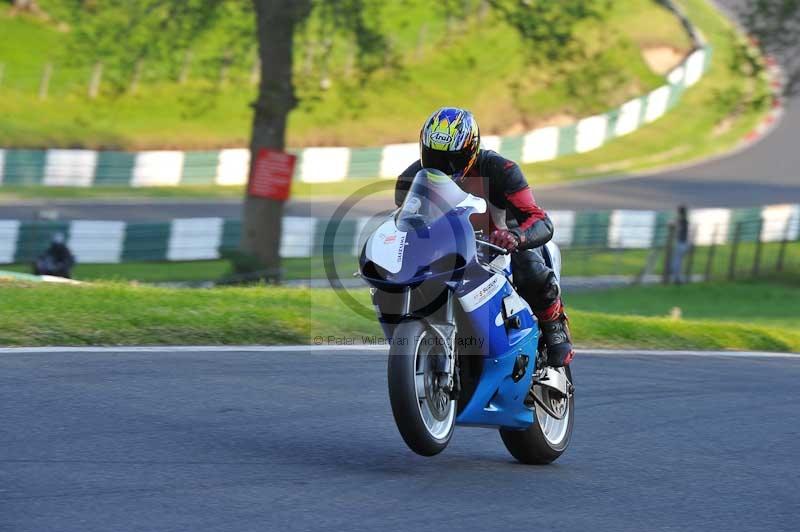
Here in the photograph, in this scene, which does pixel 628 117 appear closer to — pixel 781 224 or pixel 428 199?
pixel 781 224

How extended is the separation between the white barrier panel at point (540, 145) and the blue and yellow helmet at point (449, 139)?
1356 inches

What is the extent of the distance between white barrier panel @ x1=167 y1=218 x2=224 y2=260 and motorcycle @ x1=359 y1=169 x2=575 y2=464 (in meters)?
18.3

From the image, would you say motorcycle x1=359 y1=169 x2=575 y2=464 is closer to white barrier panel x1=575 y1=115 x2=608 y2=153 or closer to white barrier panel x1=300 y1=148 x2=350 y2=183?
white barrier panel x1=300 y1=148 x2=350 y2=183

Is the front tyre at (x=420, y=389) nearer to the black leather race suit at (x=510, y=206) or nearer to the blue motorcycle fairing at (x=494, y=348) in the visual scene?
the blue motorcycle fairing at (x=494, y=348)

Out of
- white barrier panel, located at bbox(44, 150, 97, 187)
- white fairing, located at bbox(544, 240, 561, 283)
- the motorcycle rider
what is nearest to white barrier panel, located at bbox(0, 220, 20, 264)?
white barrier panel, located at bbox(44, 150, 97, 187)

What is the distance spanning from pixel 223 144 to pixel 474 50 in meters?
13.3

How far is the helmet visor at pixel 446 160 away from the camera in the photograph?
20.0 ft

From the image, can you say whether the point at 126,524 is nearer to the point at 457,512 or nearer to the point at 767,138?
the point at 457,512

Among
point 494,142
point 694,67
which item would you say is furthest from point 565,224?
point 694,67

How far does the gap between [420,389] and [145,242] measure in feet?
61.0

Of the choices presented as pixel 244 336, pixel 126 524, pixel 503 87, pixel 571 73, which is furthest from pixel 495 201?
pixel 503 87

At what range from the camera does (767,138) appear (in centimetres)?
4541

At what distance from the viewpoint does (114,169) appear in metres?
32.2

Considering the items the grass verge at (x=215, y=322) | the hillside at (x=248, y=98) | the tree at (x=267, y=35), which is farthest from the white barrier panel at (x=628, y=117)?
the grass verge at (x=215, y=322)
